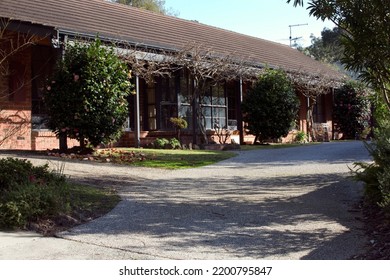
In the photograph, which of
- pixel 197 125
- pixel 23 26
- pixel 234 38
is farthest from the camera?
pixel 234 38

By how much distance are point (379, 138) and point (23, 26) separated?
32.3 ft

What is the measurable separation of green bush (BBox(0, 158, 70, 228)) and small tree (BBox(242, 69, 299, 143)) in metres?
12.7

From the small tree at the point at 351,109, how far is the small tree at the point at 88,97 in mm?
17985

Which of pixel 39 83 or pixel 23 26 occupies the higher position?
pixel 23 26

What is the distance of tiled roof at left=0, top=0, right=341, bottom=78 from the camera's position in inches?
582

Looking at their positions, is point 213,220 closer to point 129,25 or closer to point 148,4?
point 129,25

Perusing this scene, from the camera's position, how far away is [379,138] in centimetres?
Result: 705

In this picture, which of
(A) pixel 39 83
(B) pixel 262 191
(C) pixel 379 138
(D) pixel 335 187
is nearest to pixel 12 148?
(A) pixel 39 83

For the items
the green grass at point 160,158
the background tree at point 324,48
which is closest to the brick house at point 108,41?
the green grass at point 160,158

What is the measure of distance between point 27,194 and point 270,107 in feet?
46.2

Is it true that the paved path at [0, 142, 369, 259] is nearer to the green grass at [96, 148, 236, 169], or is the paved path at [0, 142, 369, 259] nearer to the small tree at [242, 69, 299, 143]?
the green grass at [96, 148, 236, 169]

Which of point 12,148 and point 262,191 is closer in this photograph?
point 262,191

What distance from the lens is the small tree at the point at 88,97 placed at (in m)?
12.2
